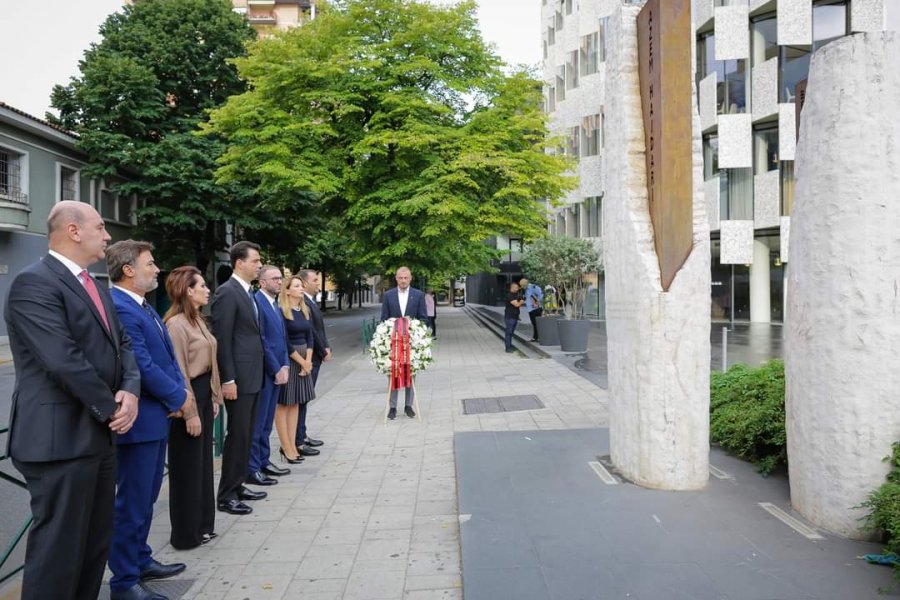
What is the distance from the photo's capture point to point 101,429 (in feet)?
10.2

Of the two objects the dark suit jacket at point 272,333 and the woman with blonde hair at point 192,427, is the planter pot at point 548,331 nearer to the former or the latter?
the dark suit jacket at point 272,333

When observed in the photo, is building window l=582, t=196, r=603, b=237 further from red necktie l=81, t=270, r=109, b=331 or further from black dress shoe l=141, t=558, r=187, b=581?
red necktie l=81, t=270, r=109, b=331

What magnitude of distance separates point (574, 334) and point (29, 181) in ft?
66.9

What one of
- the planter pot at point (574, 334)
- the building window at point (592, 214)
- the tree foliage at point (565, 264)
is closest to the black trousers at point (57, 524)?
the planter pot at point (574, 334)

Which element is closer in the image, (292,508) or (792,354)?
(792,354)

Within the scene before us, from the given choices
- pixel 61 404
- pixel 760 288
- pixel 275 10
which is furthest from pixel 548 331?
pixel 275 10

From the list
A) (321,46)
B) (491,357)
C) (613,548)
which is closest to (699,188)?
(613,548)

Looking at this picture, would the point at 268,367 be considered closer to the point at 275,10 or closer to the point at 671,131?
the point at 671,131

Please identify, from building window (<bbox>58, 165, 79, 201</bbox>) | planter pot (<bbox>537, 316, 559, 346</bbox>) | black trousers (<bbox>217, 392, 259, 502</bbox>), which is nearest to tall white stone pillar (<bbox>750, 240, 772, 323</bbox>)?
planter pot (<bbox>537, 316, 559, 346</bbox>)

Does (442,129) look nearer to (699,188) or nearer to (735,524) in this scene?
(699,188)

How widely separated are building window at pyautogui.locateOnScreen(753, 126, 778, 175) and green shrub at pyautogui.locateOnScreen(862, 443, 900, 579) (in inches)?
977

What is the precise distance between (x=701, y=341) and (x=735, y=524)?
1371mm

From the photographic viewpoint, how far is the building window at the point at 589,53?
31609 millimetres

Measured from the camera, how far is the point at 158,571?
3951 millimetres
